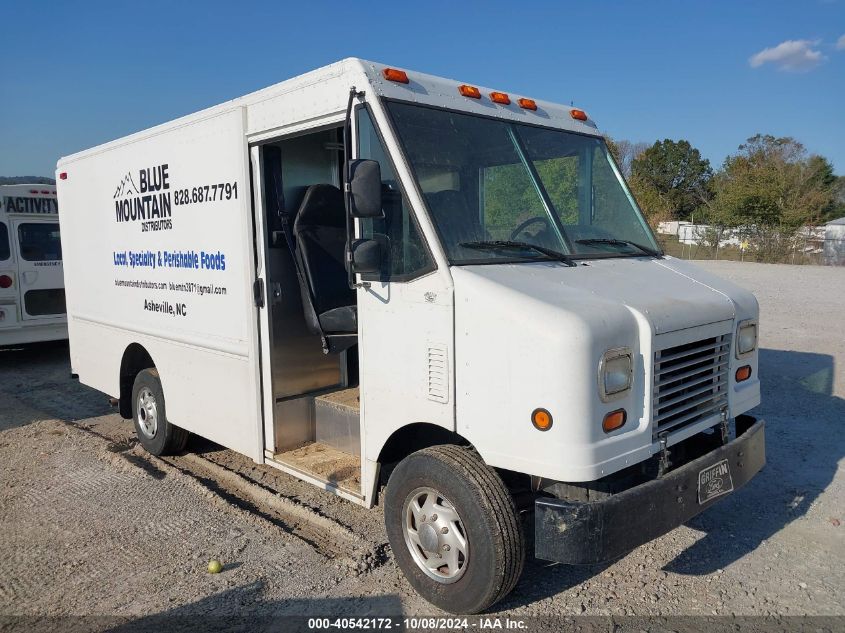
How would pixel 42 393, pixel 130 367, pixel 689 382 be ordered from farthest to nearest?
pixel 42 393 → pixel 130 367 → pixel 689 382

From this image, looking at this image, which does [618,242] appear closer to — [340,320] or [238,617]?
[340,320]

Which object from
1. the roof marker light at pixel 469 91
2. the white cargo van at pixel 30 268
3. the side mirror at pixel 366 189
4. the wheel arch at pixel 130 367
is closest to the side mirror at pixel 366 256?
the side mirror at pixel 366 189

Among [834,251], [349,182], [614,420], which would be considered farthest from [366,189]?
[834,251]

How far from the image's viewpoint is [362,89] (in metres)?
3.70

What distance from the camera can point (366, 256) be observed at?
3.58 m

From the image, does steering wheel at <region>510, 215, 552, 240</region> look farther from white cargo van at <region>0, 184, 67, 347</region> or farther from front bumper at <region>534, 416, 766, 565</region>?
white cargo van at <region>0, 184, 67, 347</region>

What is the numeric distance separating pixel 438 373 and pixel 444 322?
270mm

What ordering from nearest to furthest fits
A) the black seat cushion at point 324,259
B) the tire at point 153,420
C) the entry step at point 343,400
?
the entry step at point 343,400
the black seat cushion at point 324,259
the tire at point 153,420

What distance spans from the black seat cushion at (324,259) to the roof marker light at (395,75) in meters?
1.46

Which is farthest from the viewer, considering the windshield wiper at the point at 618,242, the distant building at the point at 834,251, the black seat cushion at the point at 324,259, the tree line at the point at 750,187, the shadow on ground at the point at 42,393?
the tree line at the point at 750,187

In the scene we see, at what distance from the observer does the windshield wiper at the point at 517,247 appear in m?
3.61

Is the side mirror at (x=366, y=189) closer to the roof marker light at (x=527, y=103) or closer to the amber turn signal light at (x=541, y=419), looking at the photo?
the amber turn signal light at (x=541, y=419)

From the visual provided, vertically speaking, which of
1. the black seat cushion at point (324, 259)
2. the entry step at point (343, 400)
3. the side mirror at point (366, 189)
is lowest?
the entry step at point (343, 400)

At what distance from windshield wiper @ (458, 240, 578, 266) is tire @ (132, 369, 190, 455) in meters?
3.64
